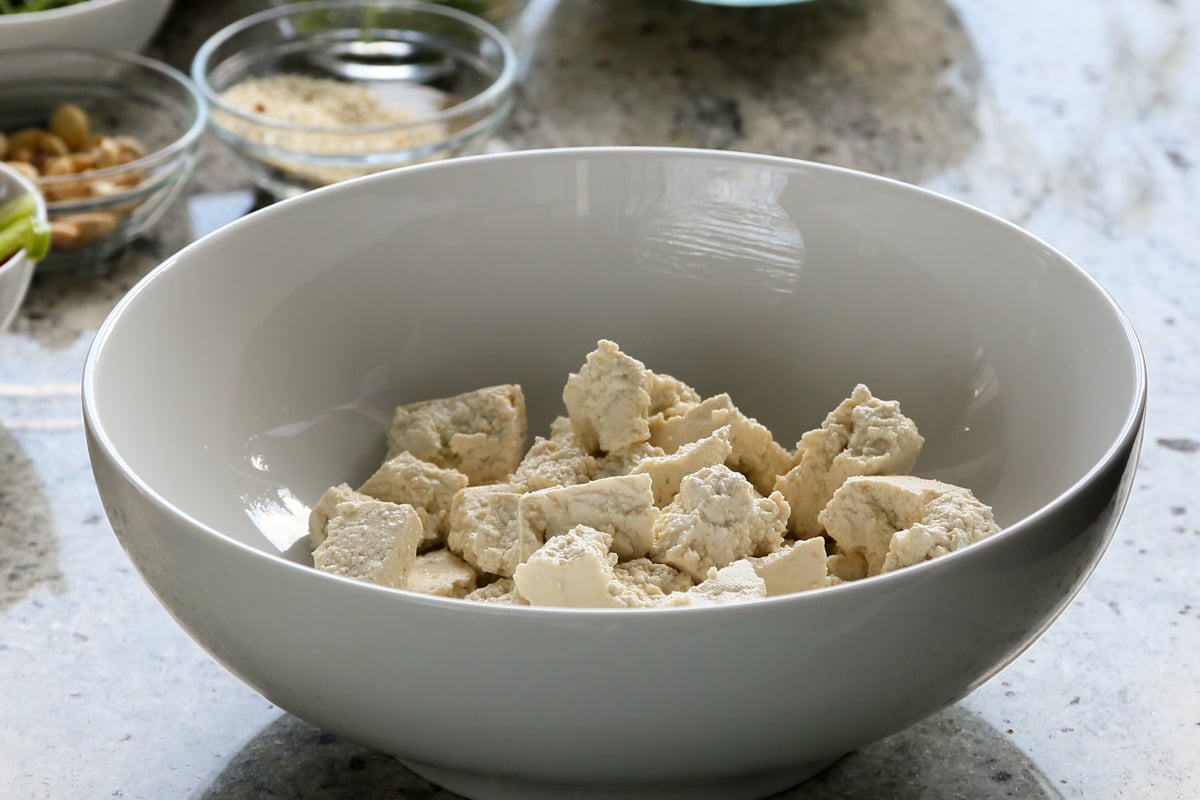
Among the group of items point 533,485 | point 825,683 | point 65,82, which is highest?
point 825,683

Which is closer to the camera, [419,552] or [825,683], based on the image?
[825,683]

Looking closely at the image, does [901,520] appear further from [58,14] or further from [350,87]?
[58,14]

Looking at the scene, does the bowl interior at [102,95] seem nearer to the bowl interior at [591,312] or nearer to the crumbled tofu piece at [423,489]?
the bowl interior at [591,312]

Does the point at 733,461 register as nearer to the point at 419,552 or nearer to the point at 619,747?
the point at 419,552

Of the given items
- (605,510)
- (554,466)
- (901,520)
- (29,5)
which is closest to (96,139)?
(29,5)

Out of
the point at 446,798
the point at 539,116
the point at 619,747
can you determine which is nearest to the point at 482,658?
the point at 619,747

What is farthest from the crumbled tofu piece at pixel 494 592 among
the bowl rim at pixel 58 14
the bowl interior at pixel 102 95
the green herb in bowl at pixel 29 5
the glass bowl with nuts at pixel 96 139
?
the green herb in bowl at pixel 29 5

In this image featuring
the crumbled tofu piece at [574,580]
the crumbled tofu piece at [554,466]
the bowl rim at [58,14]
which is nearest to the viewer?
the crumbled tofu piece at [574,580]
